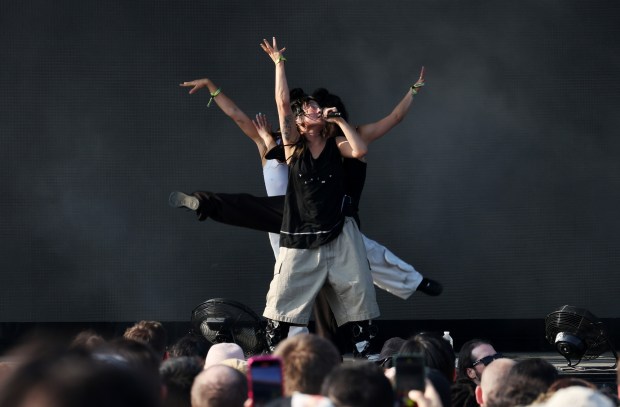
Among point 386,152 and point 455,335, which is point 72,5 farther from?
point 455,335

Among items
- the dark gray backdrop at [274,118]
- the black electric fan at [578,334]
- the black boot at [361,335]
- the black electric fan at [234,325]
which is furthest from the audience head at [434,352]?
the dark gray backdrop at [274,118]

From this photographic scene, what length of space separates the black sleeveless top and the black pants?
17 cm

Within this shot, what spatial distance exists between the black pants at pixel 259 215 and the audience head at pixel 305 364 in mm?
2138

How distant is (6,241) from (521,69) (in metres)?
3.92

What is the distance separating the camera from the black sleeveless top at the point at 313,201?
4285 mm

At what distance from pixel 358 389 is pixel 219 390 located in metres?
0.51

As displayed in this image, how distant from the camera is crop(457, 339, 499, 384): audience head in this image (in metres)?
3.89

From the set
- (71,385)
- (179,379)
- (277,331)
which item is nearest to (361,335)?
(277,331)

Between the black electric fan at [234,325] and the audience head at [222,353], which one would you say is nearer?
the audience head at [222,353]

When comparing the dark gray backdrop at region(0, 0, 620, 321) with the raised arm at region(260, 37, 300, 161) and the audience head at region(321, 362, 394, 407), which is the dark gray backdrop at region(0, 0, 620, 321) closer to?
the raised arm at region(260, 37, 300, 161)

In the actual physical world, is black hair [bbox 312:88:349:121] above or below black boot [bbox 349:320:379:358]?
above

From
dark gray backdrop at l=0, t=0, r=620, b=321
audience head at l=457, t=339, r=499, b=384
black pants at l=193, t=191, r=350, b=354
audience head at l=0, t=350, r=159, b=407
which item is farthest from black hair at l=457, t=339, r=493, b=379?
dark gray backdrop at l=0, t=0, r=620, b=321

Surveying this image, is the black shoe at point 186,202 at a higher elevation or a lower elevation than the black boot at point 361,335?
higher

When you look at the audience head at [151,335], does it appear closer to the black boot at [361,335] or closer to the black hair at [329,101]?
the black boot at [361,335]
